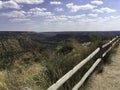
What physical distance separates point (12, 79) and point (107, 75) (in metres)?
3.68

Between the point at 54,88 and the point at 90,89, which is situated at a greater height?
the point at 54,88

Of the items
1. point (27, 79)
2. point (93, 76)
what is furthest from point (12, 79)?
point (93, 76)

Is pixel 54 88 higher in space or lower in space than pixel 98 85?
higher

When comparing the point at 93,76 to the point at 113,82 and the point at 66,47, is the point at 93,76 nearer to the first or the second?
the point at 113,82

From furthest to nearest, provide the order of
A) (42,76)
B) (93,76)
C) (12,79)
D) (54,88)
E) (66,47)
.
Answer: (66,47) → (93,76) → (42,76) → (12,79) → (54,88)

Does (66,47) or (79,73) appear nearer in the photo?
(79,73)

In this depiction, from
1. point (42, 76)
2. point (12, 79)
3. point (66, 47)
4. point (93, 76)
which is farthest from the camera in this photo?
point (66, 47)

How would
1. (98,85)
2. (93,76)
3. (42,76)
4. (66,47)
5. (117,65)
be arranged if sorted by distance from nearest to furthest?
(42,76)
(98,85)
(93,76)
(117,65)
(66,47)

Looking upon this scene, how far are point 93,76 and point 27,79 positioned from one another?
2735 millimetres

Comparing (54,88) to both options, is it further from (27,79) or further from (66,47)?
(66,47)

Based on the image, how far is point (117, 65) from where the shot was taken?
9469mm

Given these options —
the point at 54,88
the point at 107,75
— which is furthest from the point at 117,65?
the point at 54,88

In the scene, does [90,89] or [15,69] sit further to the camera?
[15,69]

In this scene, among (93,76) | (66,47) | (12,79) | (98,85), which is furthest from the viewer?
(66,47)
